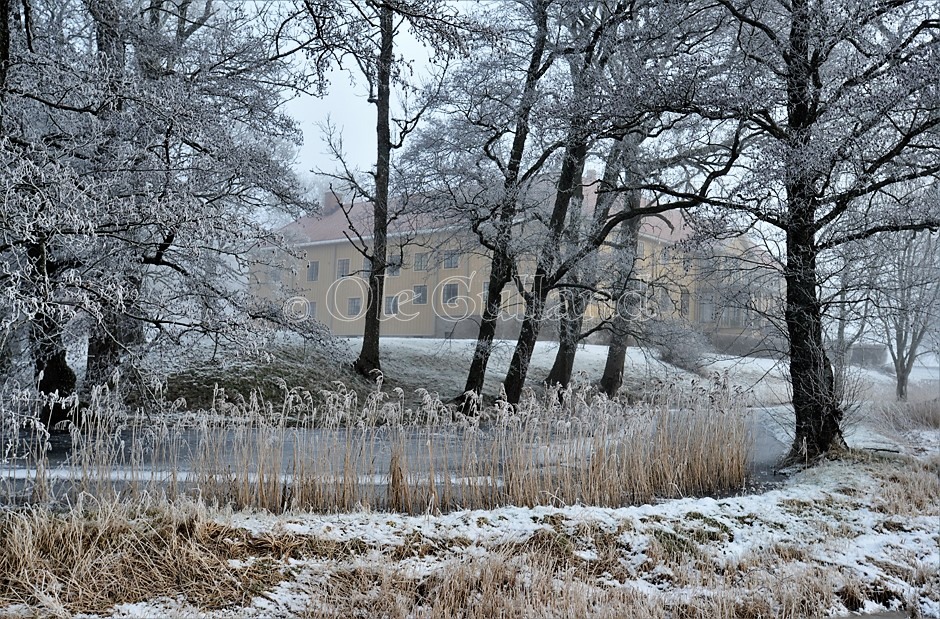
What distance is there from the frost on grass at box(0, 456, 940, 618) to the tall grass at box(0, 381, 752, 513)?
356 mm

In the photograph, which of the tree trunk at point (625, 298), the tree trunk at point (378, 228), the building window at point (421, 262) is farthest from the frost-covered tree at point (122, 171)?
the tree trunk at point (625, 298)

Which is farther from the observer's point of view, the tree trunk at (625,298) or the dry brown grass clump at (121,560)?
the tree trunk at (625,298)

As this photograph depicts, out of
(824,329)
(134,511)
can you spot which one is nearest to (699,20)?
(824,329)

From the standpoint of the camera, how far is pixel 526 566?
410cm

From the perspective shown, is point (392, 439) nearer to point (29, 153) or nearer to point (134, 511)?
point (134, 511)

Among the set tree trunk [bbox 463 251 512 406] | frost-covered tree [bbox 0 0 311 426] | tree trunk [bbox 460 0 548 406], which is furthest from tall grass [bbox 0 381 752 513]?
tree trunk [bbox 463 251 512 406]

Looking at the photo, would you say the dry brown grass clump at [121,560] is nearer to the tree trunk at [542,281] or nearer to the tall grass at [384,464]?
the tall grass at [384,464]

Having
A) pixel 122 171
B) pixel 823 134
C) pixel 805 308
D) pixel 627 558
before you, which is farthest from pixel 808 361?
pixel 122 171

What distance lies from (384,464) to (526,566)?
2658mm

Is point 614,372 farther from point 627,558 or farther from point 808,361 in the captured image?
point 627,558

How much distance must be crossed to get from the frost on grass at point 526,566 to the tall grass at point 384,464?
0.36m

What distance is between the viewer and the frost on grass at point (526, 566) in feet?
12.0

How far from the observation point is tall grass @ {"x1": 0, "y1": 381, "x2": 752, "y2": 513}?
479 centimetres

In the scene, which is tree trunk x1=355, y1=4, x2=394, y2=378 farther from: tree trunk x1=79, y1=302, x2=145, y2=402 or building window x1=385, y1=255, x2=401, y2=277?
tree trunk x1=79, y1=302, x2=145, y2=402
